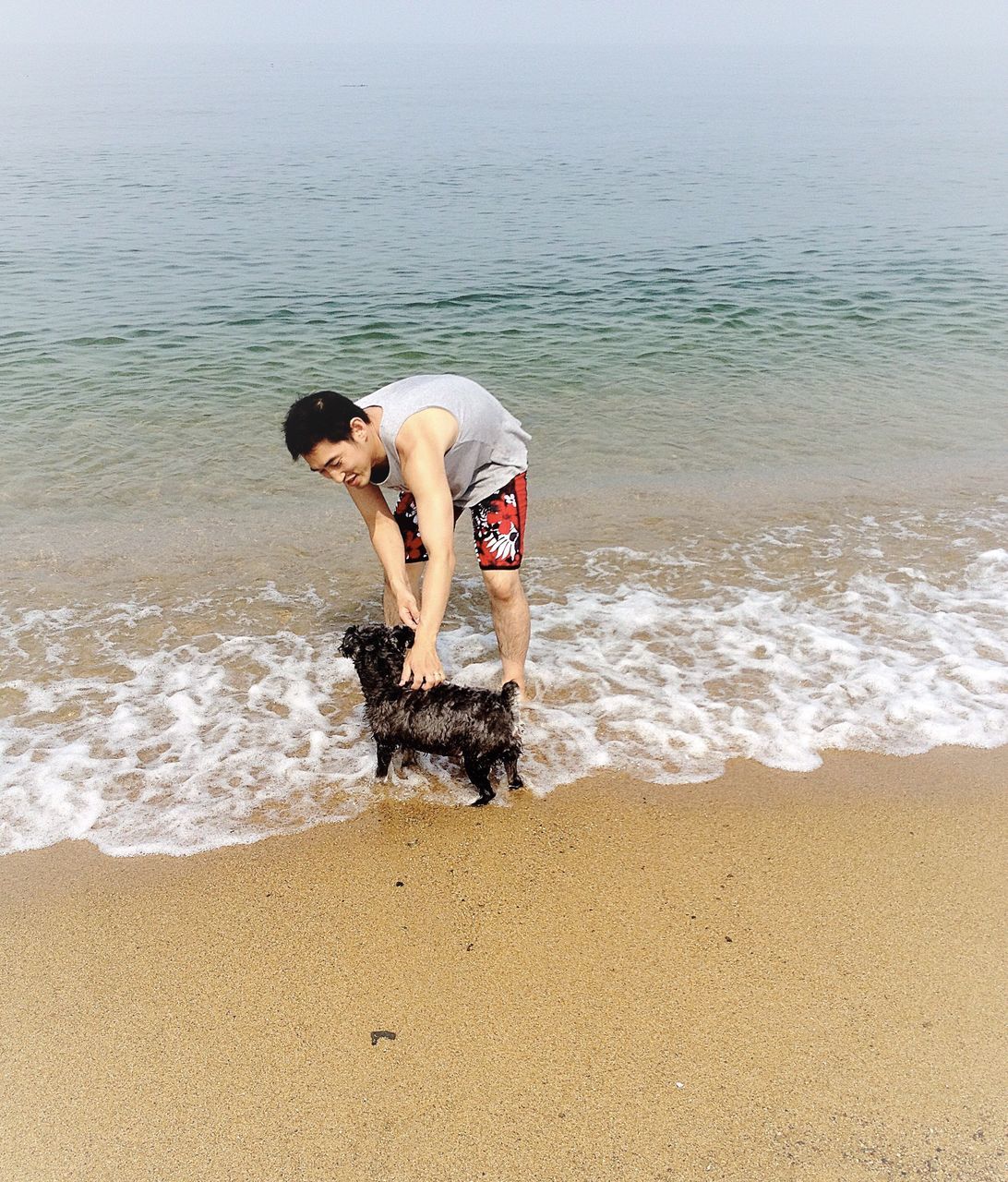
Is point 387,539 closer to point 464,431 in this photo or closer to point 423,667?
point 464,431

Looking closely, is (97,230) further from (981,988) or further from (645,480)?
(981,988)

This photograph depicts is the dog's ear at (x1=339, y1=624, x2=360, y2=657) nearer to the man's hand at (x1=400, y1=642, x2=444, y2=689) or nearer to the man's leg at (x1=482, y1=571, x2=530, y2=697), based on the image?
the man's hand at (x1=400, y1=642, x2=444, y2=689)

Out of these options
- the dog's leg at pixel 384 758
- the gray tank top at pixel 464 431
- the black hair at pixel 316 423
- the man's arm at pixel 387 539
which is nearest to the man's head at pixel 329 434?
the black hair at pixel 316 423

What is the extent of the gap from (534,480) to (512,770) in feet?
16.1

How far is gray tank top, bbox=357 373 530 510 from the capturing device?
4.11m

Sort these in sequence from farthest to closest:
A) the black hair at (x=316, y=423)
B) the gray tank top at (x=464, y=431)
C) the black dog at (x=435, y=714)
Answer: the black dog at (x=435, y=714) → the gray tank top at (x=464, y=431) → the black hair at (x=316, y=423)

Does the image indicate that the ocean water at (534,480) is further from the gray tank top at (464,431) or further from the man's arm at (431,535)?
the gray tank top at (464,431)

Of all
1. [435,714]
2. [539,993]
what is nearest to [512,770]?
[435,714]

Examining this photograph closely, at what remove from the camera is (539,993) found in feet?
11.3

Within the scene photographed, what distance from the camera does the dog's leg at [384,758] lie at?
14.9 feet

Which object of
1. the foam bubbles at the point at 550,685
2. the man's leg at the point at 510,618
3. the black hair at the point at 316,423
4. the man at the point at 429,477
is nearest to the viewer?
the black hair at the point at 316,423

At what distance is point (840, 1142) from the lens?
2.89 metres

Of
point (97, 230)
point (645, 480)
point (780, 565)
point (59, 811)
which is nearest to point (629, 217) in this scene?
point (97, 230)

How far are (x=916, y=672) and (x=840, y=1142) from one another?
320 cm
